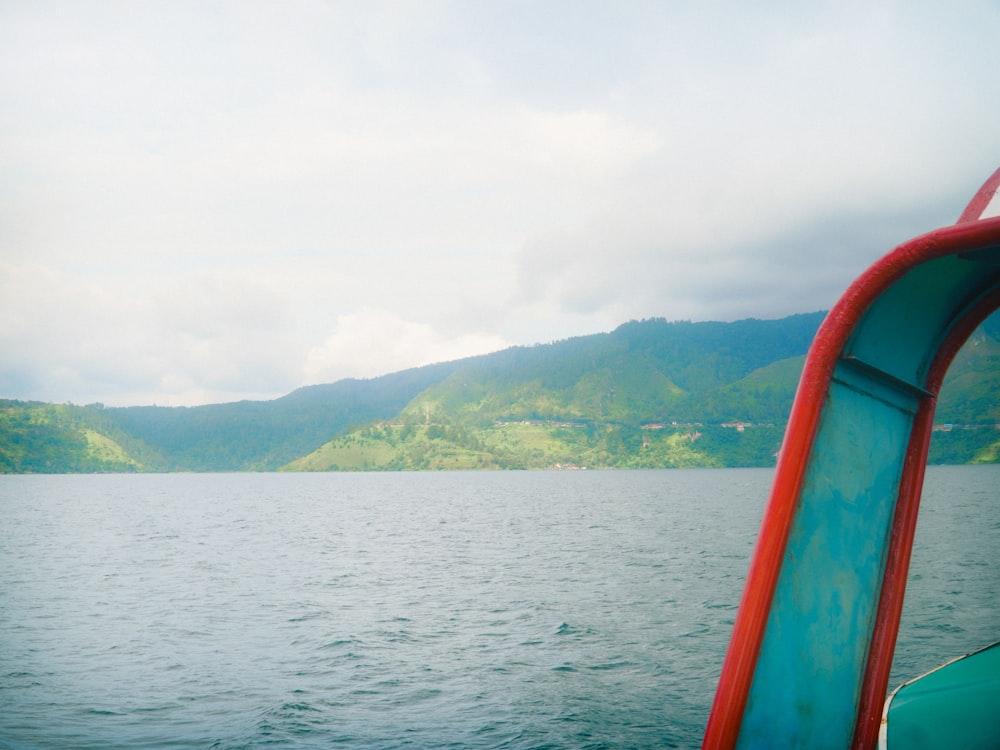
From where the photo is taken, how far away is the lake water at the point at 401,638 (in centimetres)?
1612

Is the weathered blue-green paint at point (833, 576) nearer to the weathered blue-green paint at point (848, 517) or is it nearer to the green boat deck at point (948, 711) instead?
the weathered blue-green paint at point (848, 517)

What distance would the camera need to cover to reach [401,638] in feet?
80.1

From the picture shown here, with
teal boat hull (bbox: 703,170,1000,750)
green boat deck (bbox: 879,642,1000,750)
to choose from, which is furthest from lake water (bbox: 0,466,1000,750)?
teal boat hull (bbox: 703,170,1000,750)

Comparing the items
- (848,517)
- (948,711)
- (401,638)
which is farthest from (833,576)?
(401,638)

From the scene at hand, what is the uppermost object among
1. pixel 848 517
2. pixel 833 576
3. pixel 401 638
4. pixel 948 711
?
pixel 848 517

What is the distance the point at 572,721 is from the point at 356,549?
4189 centimetres

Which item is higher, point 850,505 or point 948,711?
point 850,505

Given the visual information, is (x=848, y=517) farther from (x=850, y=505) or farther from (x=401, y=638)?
(x=401, y=638)

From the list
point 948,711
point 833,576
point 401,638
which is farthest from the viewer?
point 401,638

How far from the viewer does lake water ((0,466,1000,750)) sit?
16.1 metres

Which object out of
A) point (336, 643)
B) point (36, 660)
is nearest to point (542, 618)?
point (336, 643)

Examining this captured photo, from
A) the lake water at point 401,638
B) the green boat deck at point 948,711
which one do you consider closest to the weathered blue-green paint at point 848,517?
the green boat deck at point 948,711

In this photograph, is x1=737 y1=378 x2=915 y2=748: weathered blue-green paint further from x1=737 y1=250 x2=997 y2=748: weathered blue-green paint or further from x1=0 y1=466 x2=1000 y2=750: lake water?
x1=0 y1=466 x2=1000 y2=750: lake water

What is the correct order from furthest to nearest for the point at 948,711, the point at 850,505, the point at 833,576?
the point at 948,711 < the point at 850,505 < the point at 833,576
